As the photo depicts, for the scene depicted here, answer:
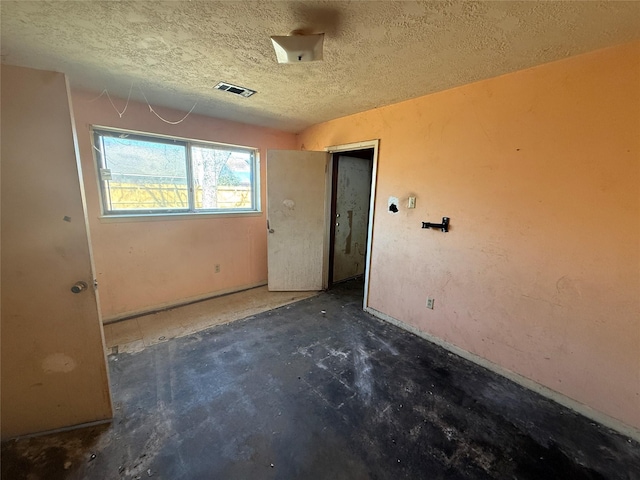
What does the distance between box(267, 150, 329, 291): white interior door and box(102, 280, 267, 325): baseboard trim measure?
39 centimetres

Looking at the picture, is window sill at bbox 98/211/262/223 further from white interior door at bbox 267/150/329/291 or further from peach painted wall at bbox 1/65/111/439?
peach painted wall at bbox 1/65/111/439

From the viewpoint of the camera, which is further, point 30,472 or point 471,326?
point 471,326

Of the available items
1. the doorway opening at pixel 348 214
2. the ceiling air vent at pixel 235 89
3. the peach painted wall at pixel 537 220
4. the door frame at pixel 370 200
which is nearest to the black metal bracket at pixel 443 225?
the peach painted wall at pixel 537 220

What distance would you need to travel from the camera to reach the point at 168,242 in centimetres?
288

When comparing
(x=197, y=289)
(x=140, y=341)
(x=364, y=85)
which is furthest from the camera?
(x=197, y=289)

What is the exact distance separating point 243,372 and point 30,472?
109 centimetres

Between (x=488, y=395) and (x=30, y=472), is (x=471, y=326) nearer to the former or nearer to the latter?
(x=488, y=395)

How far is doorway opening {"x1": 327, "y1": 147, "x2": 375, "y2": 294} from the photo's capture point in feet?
11.8

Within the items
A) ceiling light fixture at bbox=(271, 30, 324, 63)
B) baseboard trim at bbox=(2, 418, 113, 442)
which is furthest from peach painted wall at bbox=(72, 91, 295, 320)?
ceiling light fixture at bbox=(271, 30, 324, 63)

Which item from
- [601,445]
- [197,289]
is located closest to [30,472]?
[197,289]

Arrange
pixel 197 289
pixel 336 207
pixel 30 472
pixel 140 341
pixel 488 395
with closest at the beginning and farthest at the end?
pixel 30 472
pixel 488 395
pixel 140 341
pixel 197 289
pixel 336 207

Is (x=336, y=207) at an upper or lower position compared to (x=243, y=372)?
upper

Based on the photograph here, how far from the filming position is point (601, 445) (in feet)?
4.78

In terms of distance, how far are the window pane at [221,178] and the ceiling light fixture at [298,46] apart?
6.70ft
